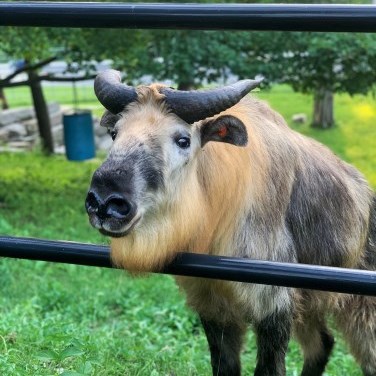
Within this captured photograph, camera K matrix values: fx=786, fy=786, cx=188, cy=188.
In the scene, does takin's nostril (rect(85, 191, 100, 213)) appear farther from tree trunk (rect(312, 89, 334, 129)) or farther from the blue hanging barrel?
tree trunk (rect(312, 89, 334, 129))

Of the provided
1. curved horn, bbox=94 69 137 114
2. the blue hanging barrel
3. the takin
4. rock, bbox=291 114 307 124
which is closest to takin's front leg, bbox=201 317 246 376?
the takin

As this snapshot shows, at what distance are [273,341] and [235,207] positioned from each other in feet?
2.64

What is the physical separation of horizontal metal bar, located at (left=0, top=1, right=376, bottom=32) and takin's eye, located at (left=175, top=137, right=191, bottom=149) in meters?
0.81

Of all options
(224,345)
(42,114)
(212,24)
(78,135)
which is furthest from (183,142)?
(42,114)

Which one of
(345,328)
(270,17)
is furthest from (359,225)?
(270,17)

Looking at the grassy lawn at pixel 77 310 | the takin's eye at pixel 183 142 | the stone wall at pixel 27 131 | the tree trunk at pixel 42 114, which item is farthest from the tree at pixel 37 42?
the takin's eye at pixel 183 142

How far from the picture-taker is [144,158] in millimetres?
3033

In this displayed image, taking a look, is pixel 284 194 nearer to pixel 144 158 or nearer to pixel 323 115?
pixel 144 158

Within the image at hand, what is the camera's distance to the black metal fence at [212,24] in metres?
2.30

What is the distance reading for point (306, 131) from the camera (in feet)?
52.5

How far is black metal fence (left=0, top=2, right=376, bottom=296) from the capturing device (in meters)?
2.30

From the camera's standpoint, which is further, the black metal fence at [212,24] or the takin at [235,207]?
the takin at [235,207]

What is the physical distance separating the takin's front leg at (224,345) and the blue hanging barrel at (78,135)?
301 inches

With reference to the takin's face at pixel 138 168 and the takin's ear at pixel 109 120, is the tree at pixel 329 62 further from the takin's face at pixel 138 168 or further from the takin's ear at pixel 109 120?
the takin's face at pixel 138 168
